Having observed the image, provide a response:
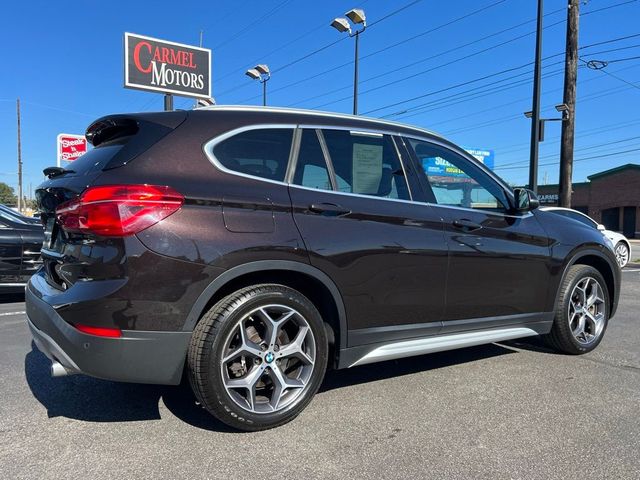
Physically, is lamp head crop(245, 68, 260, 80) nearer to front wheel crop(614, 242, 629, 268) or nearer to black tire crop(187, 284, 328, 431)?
front wheel crop(614, 242, 629, 268)

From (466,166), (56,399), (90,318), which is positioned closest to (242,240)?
(90,318)

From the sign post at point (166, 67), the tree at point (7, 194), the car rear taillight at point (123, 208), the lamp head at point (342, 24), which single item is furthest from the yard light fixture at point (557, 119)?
the tree at point (7, 194)

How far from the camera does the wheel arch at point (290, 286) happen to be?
2.88m

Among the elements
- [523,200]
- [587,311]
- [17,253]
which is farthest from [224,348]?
[17,253]

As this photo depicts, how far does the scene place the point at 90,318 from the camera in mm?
2738

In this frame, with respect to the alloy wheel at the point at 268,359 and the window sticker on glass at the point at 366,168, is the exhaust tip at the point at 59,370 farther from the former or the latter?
the window sticker on glass at the point at 366,168

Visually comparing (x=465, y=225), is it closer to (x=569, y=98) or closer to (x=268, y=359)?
(x=268, y=359)

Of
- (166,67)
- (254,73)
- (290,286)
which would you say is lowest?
(290,286)

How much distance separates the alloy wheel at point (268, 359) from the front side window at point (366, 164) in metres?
0.95

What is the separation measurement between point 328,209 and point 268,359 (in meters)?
0.98

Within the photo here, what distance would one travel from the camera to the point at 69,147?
1598cm

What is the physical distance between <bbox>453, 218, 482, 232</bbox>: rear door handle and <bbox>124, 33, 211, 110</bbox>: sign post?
13073 mm

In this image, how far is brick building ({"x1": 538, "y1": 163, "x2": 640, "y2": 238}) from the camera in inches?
1709

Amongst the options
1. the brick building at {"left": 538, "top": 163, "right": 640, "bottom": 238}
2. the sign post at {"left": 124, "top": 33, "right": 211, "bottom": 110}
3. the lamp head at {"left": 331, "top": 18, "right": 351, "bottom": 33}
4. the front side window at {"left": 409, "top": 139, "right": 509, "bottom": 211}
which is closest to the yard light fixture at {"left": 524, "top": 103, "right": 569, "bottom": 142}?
the lamp head at {"left": 331, "top": 18, "right": 351, "bottom": 33}
